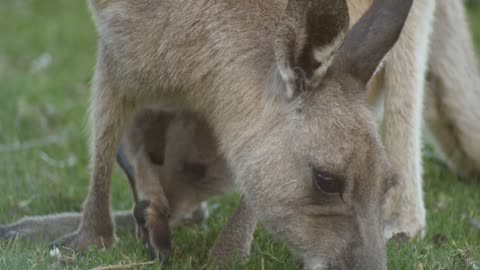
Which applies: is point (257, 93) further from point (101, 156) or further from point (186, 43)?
point (101, 156)

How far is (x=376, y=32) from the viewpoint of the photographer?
3.57 m

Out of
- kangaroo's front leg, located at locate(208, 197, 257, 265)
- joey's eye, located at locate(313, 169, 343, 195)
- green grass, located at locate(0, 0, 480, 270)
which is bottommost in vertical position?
green grass, located at locate(0, 0, 480, 270)

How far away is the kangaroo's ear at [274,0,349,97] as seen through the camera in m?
3.48

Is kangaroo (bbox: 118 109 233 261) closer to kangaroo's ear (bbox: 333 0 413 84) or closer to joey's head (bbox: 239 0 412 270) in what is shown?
joey's head (bbox: 239 0 412 270)

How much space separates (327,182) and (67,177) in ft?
7.85

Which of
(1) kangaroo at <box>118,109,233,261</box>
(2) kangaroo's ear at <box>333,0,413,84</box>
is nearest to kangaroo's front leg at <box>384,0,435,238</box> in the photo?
(1) kangaroo at <box>118,109,233,261</box>

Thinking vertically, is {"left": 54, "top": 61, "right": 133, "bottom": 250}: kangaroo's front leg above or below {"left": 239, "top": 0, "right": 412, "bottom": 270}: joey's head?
below

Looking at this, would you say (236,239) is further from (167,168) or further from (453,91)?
(453,91)

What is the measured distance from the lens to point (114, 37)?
4141 mm

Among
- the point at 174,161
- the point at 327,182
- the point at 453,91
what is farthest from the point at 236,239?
Result: the point at 453,91

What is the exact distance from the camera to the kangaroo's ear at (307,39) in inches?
137

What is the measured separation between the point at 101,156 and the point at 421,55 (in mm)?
1601

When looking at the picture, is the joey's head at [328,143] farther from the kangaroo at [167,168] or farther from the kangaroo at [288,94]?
the kangaroo at [167,168]

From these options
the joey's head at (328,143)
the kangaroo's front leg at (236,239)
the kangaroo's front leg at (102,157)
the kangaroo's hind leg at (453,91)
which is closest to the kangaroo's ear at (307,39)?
the joey's head at (328,143)
